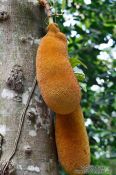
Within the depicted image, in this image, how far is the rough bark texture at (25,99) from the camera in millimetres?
841

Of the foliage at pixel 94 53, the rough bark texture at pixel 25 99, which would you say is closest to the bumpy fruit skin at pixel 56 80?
the rough bark texture at pixel 25 99

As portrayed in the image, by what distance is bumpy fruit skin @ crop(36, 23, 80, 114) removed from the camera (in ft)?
2.72

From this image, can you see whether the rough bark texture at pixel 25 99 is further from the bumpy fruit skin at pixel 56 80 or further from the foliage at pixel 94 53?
the foliage at pixel 94 53

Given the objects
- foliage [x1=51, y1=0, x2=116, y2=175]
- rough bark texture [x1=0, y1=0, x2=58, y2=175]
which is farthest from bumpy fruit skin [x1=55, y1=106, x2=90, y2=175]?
foliage [x1=51, y1=0, x2=116, y2=175]

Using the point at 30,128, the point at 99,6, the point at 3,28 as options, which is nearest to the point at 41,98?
the point at 30,128

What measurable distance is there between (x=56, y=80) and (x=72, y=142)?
164 millimetres

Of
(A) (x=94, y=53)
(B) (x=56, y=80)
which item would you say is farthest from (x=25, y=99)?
(A) (x=94, y=53)

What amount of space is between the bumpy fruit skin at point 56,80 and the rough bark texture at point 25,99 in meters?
0.06

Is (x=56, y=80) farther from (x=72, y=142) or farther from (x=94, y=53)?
(x=94, y=53)

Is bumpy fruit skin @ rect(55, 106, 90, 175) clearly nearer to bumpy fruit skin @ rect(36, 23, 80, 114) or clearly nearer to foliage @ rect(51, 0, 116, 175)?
bumpy fruit skin @ rect(36, 23, 80, 114)

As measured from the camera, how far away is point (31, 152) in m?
0.84

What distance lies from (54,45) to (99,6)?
1669 mm

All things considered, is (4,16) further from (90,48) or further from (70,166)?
(90,48)

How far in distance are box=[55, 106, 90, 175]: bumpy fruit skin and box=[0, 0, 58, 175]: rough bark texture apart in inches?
0.8
